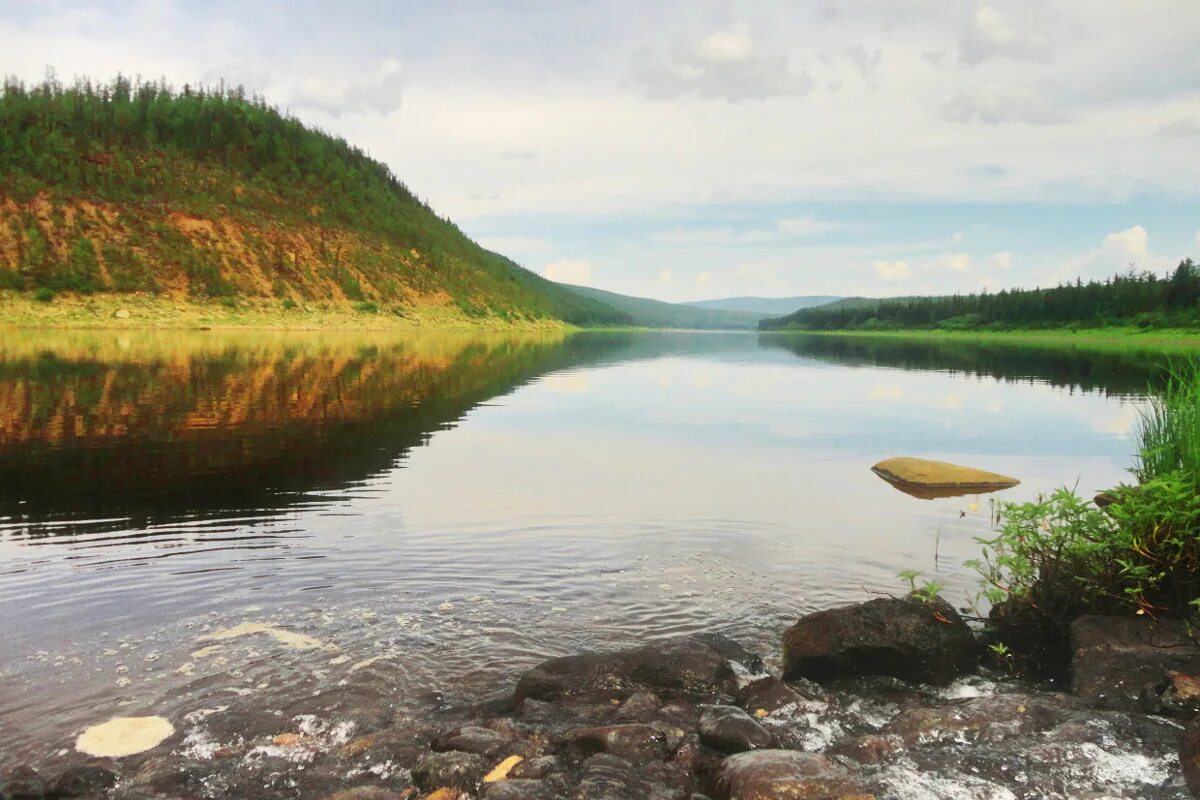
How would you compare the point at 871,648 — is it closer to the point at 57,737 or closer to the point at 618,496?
the point at 57,737

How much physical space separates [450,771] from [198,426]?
68.2ft

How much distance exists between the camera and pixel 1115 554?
9.01 m

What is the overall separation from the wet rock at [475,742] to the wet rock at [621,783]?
2.42 ft

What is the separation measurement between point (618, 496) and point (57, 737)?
12032 millimetres

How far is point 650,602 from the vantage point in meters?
11.1

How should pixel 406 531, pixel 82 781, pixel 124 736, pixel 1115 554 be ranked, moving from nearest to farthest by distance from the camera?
pixel 82 781, pixel 124 736, pixel 1115 554, pixel 406 531

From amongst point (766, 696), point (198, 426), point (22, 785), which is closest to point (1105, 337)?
point (198, 426)

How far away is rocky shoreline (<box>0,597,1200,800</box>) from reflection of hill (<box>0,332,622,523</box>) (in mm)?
8831

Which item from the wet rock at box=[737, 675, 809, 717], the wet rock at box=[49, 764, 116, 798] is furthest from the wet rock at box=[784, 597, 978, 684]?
the wet rock at box=[49, 764, 116, 798]

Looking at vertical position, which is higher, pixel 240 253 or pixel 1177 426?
pixel 240 253

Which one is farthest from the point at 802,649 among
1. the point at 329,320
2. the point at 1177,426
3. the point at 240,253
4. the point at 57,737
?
the point at 240,253

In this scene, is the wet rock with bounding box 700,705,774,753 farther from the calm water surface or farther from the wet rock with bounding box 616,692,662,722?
the calm water surface

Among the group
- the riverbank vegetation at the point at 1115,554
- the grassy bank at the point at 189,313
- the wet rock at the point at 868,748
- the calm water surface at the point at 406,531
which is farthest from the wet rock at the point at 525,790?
the grassy bank at the point at 189,313

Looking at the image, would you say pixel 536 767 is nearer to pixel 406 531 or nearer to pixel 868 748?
pixel 868 748
